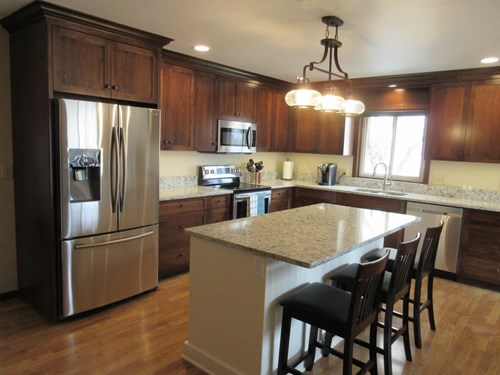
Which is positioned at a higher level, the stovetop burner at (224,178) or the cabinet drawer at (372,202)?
the stovetop burner at (224,178)

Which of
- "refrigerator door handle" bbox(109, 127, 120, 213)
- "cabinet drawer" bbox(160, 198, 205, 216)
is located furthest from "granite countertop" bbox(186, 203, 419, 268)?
"cabinet drawer" bbox(160, 198, 205, 216)

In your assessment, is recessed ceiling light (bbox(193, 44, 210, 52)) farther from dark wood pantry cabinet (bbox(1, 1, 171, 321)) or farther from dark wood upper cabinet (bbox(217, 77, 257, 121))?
dark wood upper cabinet (bbox(217, 77, 257, 121))

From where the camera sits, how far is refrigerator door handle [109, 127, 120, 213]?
9.86 ft

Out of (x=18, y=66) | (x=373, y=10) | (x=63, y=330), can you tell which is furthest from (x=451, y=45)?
(x=63, y=330)

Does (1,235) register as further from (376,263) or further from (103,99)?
(376,263)

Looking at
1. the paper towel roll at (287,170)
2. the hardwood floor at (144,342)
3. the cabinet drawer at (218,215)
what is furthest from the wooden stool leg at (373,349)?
the paper towel roll at (287,170)

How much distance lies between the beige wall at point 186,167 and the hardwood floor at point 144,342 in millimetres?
462

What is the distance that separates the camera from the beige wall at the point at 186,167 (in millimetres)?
3150

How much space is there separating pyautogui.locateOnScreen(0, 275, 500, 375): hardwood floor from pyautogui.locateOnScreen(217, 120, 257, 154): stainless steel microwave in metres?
2.02

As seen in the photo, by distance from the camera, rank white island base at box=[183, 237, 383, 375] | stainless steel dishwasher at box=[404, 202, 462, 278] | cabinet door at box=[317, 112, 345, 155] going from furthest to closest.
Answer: cabinet door at box=[317, 112, 345, 155]
stainless steel dishwasher at box=[404, 202, 462, 278]
white island base at box=[183, 237, 383, 375]

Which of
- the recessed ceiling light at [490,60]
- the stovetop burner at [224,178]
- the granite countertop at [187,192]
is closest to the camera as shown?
the recessed ceiling light at [490,60]

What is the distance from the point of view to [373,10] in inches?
99.1

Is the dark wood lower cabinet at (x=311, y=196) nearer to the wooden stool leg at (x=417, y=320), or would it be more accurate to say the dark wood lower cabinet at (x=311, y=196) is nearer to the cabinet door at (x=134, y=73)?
the wooden stool leg at (x=417, y=320)

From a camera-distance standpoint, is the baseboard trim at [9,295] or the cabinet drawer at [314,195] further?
the cabinet drawer at [314,195]
